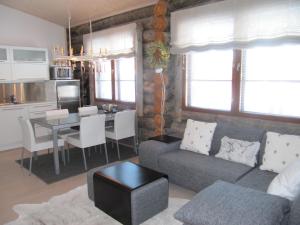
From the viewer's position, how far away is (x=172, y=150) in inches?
143

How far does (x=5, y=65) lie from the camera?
5.18 metres

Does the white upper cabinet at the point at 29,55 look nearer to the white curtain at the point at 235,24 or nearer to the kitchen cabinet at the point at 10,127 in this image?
the kitchen cabinet at the point at 10,127

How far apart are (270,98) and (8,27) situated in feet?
17.9

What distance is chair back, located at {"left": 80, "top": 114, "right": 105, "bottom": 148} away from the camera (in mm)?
3951

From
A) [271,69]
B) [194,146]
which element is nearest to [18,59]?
[194,146]

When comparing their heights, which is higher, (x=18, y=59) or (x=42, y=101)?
(x=18, y=59)

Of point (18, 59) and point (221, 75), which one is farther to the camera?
point (18, 59)

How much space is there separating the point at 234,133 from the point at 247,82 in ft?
2.54

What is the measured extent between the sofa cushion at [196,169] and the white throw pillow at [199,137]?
0.31 ft

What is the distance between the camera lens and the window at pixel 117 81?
17.4 ft

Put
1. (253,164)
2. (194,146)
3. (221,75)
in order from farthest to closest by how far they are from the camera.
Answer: (221,75) → (194,146) → (253,164)

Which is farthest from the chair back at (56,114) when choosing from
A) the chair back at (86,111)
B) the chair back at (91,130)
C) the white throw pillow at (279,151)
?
the white throw pillow at (279,151)

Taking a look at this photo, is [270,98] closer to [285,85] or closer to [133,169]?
[285,85]

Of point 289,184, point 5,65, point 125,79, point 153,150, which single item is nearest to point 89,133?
point 153,150
